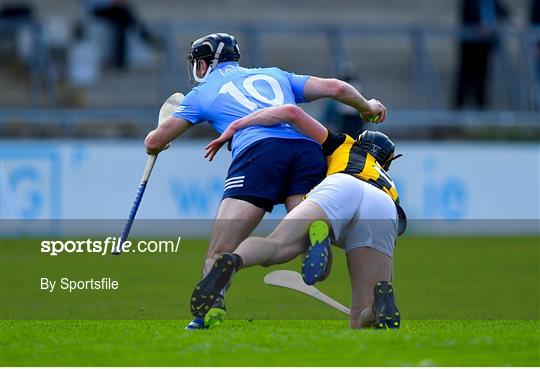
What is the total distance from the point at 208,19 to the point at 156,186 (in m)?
8.49

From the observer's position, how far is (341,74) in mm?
21812

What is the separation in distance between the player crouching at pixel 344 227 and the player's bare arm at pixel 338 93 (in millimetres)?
311

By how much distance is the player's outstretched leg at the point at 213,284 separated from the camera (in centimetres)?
802

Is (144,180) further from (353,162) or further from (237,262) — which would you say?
(237,262)

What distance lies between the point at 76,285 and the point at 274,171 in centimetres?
486

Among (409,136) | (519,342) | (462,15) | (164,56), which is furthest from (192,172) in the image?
(519,342)

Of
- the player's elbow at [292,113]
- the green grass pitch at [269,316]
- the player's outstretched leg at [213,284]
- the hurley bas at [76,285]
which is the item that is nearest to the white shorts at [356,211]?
the player's elbow at [292,113]

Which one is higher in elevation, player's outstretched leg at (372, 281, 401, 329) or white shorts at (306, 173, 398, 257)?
white shorts at (306, 173, 398, 257)

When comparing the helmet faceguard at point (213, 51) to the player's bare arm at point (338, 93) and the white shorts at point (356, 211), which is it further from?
the white shorts at point (356, 211)

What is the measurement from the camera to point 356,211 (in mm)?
8672

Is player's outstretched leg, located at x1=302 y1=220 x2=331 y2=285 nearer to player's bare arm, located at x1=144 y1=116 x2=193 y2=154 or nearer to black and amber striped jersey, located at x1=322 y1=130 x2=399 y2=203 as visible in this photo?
black and amber striped jersey, located at x1=322 y1=130 x2=399 y2=203

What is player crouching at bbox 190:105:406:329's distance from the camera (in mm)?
8297

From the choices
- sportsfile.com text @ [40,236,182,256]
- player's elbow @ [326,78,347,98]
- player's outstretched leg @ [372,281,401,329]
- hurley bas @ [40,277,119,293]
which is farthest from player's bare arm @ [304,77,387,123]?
sportsfile.com text @ [40,236,182,256]

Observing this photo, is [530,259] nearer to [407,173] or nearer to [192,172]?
[407,173]
